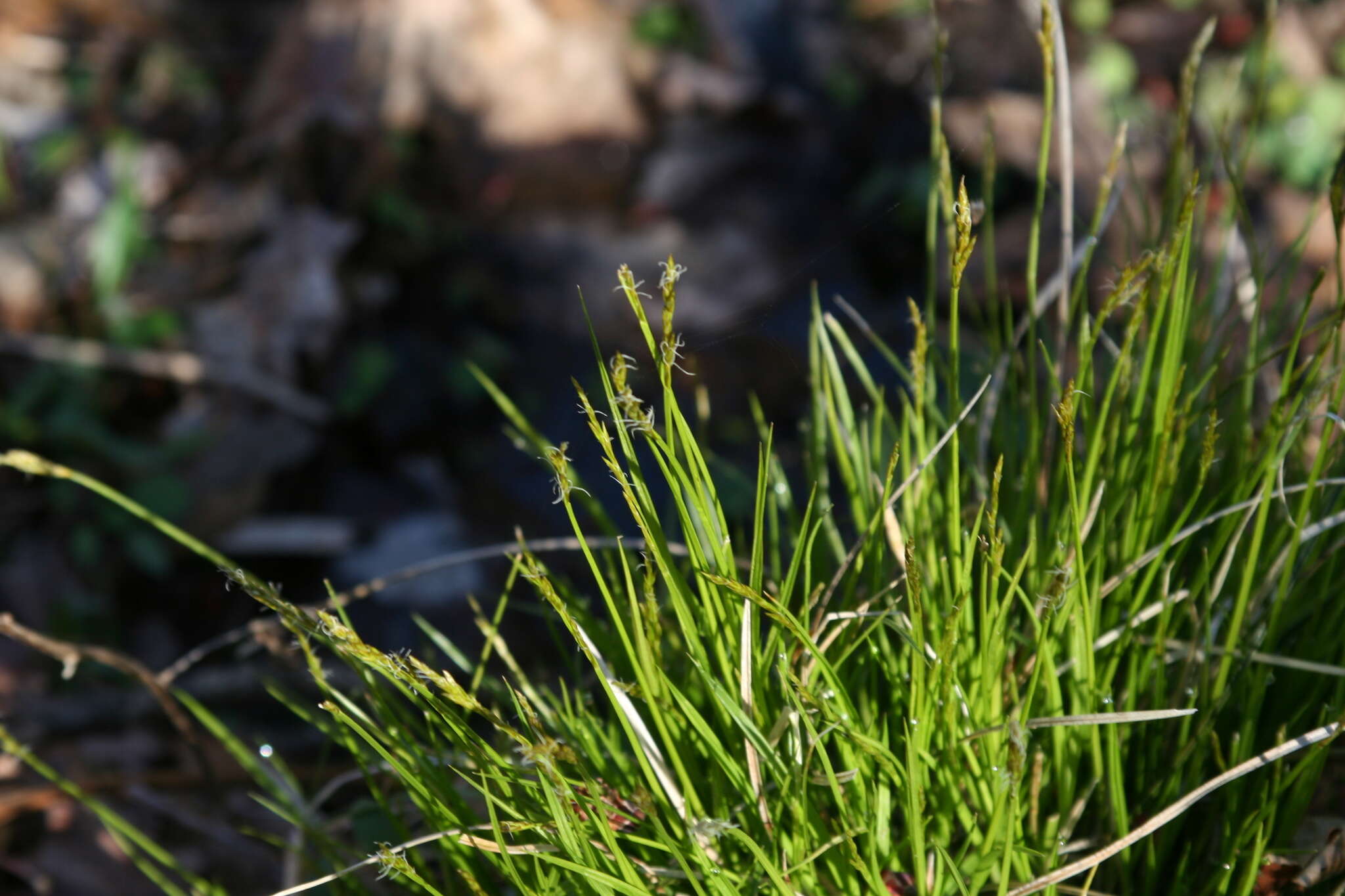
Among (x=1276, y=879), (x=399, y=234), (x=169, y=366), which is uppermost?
(x=399, y=234)

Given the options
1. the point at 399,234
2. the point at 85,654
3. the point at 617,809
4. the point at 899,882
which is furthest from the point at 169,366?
the point at 899,882

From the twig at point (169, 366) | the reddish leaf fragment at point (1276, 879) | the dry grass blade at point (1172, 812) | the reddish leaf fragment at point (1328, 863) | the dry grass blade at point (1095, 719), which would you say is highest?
the dry grass blade at point (1095, 719)

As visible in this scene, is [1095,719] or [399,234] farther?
[399,234]

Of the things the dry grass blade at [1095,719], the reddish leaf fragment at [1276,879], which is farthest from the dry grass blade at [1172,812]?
the reddish leaf fragment at [1276,879]

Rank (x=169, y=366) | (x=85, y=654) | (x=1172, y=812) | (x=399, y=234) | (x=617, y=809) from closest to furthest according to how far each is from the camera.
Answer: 1. (x=1172, y=812)
2. (x=617, y=809)
3. (x=85, y=654)
4. (x=169, y=366)
5. (x=399, y=234)

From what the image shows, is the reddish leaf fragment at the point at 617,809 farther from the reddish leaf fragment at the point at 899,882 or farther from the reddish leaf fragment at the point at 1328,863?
the reddish leaf fragment at the point at 1328,863

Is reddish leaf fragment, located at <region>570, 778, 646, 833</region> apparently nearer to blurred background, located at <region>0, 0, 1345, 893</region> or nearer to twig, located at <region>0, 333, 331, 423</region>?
blurred background, located at <region>0, 0, 1345, 893</region>

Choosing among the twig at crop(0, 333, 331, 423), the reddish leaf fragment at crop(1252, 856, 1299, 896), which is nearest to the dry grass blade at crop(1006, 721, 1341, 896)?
the reddish leaf fragment at crop(1252, 856, 1299, 896)

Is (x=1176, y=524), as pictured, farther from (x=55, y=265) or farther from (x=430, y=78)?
(x=430, y=78)

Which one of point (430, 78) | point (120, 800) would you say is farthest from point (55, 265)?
point (120, 800)

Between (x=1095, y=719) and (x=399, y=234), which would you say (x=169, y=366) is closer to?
(x=399, y=234)
